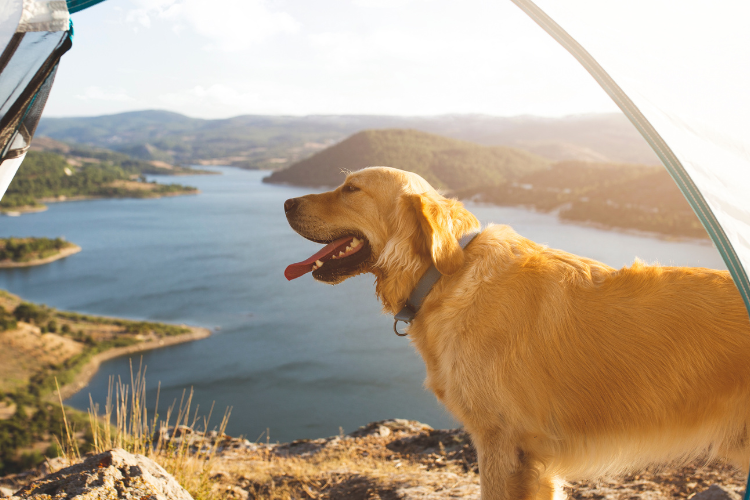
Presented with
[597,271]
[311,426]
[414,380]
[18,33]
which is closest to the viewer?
[597,271]

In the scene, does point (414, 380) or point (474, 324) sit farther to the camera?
point (414, 380)

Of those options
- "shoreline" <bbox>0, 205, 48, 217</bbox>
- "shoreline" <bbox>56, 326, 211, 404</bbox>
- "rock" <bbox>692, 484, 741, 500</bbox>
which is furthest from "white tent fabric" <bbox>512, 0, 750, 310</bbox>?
"shoreline" <bbox>0, 205, 48, 217</bbox>

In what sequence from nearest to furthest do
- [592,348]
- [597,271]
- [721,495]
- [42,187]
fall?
[592,348] → [597,271] → [721,495] → [42,187]

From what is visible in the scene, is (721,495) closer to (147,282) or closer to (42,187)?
(147,282)

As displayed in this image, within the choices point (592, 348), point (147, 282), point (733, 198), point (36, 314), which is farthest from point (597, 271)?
point (147, 282)

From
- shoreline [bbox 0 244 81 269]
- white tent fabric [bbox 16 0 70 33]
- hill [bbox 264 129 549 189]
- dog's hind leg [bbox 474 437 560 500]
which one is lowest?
shoreline [bbox 0 244 81 269]

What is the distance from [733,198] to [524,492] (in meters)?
1.62

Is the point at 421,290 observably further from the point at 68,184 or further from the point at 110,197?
the point at 68,184

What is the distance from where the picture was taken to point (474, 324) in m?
2.30

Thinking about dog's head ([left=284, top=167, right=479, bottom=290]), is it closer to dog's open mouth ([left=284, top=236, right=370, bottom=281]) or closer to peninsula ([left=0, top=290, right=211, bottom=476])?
dog's open mouth ([left=284, top=236, right=370, bottom=281])

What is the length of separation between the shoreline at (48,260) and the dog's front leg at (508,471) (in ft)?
293

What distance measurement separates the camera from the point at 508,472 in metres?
2.21

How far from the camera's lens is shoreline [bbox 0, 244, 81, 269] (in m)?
71.6

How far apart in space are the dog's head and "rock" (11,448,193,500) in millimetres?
1390
